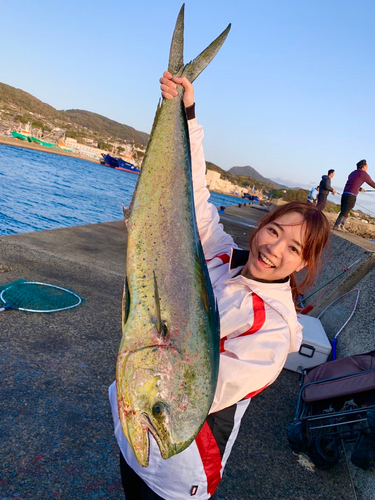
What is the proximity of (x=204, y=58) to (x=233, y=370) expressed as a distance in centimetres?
142

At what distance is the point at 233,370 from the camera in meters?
1.36

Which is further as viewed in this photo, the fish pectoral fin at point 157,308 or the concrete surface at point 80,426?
the concrete surface at point 80,426

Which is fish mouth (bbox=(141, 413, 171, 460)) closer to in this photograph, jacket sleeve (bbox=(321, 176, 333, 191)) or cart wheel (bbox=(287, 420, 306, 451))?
cart wheel (bbox=(287, 420, 306, 451))

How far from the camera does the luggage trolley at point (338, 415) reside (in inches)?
106

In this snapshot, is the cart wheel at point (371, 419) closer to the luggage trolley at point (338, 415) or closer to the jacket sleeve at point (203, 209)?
the luggage trolley at point (338, 415)

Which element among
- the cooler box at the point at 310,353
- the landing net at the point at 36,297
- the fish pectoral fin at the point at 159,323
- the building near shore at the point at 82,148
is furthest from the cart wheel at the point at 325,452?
the building near shore at the point at 82,148

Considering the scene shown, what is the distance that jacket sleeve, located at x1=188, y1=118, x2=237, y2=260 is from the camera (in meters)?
2.11

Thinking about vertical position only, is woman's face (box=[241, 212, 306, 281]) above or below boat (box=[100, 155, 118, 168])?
above

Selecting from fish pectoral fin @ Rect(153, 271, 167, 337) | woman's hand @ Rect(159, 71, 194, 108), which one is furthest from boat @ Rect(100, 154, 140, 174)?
fish pectoral fin @ Rect(153, 271, 167, 337)

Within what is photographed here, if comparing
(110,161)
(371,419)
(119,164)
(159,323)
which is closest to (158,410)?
(159,323)

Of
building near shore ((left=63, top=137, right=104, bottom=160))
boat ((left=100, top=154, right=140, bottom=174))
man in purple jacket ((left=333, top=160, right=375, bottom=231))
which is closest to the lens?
man in purple jacket ((left=333, top=160, right=375, bottom=231))

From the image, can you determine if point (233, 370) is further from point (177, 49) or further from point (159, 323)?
point (177, 49)

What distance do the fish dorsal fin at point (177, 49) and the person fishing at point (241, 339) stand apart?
0.08 meters

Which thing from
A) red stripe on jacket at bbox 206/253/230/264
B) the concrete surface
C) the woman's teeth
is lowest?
the concrete surface
